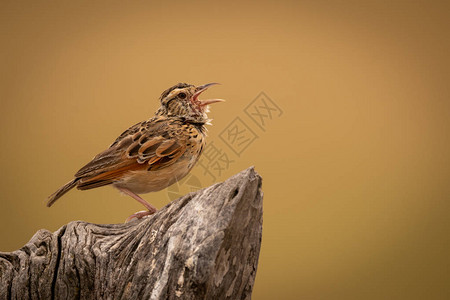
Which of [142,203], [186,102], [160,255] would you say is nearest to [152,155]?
[142,203]

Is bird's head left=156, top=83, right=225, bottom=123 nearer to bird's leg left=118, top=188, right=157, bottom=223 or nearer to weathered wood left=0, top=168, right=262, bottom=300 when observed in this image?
bird's leg left=118, top=188, right=157, bottom=223

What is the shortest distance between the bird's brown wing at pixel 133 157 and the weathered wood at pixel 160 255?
1.42 ft

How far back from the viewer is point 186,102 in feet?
14.0

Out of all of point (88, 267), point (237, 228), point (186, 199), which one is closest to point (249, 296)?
point (237, 228)

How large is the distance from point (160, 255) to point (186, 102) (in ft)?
4.93

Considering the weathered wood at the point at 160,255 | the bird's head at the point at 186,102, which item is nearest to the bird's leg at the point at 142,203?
the weathered wood at the point at 160,255

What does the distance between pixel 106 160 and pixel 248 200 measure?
136 cm

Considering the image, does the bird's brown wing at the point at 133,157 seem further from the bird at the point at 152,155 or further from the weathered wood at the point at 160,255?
the weathered wood at the point at 160,255

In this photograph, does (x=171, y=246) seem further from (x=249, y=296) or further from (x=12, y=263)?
(x=12, y=263)

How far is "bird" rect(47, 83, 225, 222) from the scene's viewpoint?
3969 millimetres

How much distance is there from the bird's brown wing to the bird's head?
0.26m

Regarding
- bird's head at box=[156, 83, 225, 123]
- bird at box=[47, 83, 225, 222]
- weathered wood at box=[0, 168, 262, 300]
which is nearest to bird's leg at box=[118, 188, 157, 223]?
bird at box=[47, 83, 225, 222]

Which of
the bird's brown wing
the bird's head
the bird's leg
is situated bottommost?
the bird's leg

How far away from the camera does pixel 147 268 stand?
3.34 m
